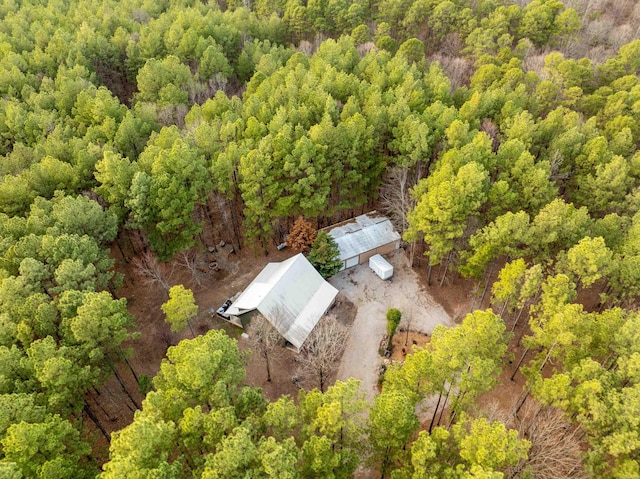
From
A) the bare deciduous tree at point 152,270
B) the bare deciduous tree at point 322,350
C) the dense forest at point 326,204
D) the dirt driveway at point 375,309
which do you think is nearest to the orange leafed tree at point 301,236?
the dense forest at point 326,204

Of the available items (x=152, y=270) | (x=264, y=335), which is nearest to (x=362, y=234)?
(x=264, y=335)

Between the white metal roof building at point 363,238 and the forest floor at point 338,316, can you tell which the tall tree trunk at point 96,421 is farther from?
the white metal roof building at point 363,238

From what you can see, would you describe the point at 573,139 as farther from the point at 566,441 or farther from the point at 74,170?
the point at 74,170

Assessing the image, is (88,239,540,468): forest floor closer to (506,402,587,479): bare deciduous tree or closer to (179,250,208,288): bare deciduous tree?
(179,250,208,288): bare deciduous tree

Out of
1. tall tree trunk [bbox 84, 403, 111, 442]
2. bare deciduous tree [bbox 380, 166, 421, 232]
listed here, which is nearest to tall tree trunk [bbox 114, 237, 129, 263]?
tall tree trunk [bbox 84, 403, 111, 442]

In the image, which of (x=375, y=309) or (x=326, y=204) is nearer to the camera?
(x=375, y=309)

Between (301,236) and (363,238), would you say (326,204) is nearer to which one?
(301,236)

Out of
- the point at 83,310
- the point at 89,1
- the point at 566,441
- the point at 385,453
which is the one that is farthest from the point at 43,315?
the point at 89,1
